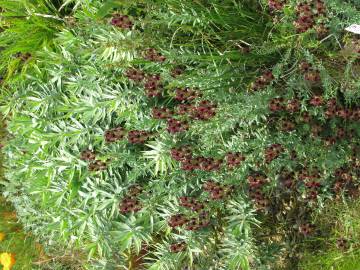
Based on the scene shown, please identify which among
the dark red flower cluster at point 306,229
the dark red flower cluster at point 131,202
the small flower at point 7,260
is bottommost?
the small flower at point 7,260

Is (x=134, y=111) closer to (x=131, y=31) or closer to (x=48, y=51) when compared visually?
(x=131, y=31)

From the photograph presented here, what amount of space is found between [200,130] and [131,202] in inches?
25.7

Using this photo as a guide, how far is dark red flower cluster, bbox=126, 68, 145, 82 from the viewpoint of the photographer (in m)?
2.93

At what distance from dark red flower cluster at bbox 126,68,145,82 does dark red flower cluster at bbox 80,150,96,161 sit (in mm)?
547

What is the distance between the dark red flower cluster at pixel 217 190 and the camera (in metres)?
2.85

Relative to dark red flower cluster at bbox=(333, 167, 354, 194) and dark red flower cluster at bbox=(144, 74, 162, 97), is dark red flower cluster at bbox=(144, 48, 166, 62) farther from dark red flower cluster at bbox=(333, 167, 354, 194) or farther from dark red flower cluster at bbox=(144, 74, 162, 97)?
dark red flower cluster at bbox=(333, 167, 354, 194)

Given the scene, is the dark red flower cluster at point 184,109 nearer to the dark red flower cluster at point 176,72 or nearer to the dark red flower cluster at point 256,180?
the dark red flower cluster at point 176,72

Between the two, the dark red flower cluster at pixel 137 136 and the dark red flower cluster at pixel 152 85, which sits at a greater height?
the dark red flower cluster at pixel 152 85

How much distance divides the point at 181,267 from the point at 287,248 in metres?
0.75

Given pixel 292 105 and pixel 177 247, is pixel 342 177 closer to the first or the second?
pixel 292 105

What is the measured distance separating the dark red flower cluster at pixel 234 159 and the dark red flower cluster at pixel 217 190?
0.55 ft

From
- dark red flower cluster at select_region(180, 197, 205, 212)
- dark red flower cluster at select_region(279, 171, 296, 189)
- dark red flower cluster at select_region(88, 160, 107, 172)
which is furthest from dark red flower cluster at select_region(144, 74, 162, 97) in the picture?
dark red flower cluster at select_region(279, 171, 296, 189)

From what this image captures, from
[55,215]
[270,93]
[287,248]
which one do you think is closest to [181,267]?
[287,248]

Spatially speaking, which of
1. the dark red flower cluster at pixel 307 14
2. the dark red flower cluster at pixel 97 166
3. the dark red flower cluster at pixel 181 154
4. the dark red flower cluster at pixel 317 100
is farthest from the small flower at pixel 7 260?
the dark red flower cluster at pixel 307 14
